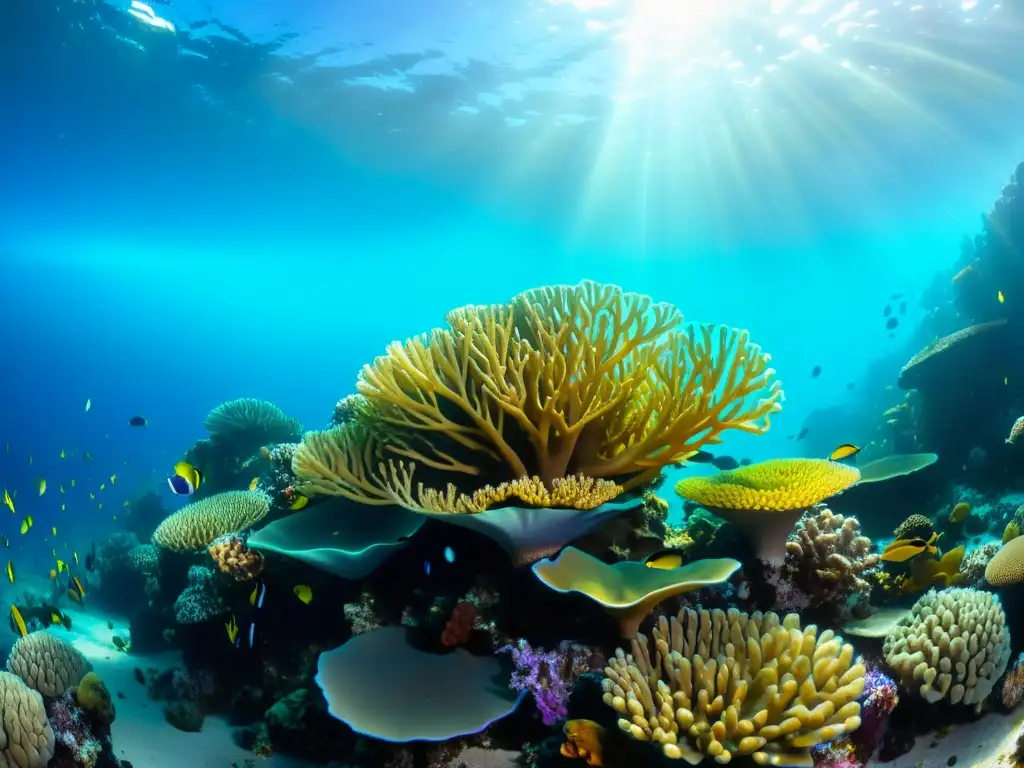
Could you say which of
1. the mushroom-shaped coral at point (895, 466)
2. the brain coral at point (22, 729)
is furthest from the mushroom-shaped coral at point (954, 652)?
the brain coral at point (22, 729)

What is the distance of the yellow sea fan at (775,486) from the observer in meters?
3.98

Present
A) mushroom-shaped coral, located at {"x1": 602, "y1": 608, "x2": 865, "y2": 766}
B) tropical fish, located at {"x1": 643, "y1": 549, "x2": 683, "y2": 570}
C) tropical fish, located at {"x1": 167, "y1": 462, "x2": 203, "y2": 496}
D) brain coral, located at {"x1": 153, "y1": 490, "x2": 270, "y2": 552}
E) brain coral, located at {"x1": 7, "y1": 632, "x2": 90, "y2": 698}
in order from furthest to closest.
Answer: brain coral, located at {"x1": 153, "y1": 490, "x2": 270, "y2": 552} → tropical fish, located at {"x1": 167, "y1": 462, "x2": 203, "y2": 496} → brain coral, located at {"x1": 7, "y1": 632, "x2": 90, "y2": 698} → tropical fish, located at {"x1": 643, "y1": 549, "x2": 683, "y2": 570} → mushroom-shaped coral, located at {"x1": 602, "y1": 608, "x2": 865, "y2": 766}

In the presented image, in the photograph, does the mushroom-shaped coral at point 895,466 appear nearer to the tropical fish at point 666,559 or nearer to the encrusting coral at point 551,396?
the encrusting coral at point 551,396

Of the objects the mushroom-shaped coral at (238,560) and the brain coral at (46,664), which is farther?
the mushroom-shaped coral at (238,560)

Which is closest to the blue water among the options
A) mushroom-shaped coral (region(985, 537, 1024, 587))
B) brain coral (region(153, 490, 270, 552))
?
brain coral (region(153, 490, 270, 552))

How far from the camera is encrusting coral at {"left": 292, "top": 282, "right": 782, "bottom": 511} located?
398 cm

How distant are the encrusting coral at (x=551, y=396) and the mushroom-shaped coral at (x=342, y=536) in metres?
0.36

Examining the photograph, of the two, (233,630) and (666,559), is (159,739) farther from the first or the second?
(666,559)

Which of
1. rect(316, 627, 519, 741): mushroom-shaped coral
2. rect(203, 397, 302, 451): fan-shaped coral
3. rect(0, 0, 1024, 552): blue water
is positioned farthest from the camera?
rect(0, 0, 1024, 552): blue water

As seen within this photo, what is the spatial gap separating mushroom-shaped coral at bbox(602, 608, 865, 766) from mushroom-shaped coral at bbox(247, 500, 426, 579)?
1971mm

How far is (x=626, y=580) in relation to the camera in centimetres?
359

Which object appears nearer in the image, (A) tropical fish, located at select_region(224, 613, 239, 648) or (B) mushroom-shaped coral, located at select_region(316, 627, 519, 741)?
(B) mushroom-shaped coral, located at select_region(316, 627, 519, 741)

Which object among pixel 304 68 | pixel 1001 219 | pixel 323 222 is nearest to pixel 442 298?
pixel 323 222

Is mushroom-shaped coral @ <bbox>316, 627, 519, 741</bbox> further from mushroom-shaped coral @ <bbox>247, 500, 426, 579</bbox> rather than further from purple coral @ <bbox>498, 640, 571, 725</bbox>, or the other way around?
mushroom-shaped coral @ <bbox>247, 500, 426, 579</bbox>
